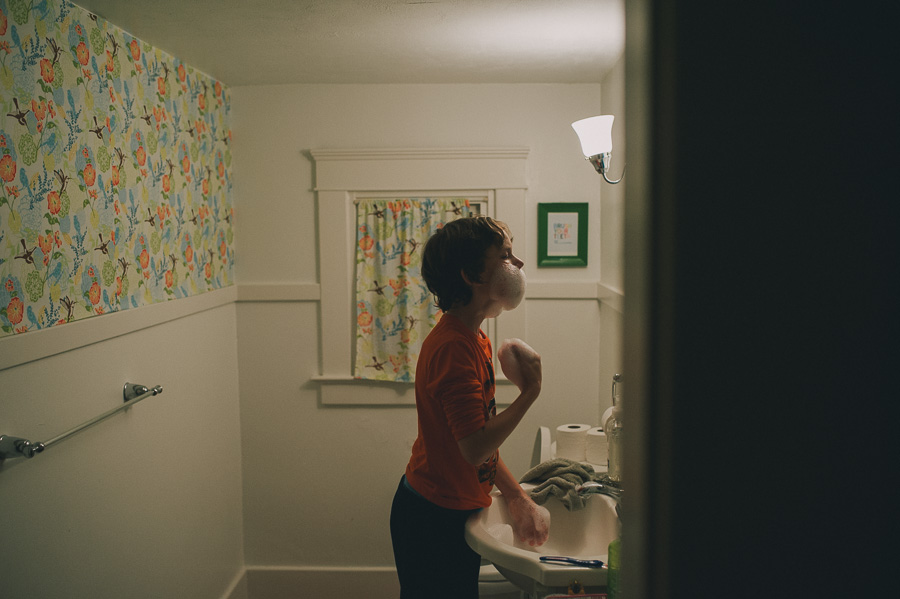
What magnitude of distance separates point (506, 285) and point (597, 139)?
2.85 ft

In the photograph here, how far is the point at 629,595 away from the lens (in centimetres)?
43

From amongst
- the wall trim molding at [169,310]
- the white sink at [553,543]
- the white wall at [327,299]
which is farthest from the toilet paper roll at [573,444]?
the white wall at [327,299]

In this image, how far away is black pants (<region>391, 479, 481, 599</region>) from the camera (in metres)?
1.41

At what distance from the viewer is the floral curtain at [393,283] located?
2.86m

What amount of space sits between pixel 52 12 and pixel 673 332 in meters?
1.87

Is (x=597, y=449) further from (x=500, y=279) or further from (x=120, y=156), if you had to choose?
(x=120, y=156)

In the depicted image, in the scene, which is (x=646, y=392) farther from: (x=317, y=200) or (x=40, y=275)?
(x=317, y=200)

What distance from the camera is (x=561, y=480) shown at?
67.6 inches

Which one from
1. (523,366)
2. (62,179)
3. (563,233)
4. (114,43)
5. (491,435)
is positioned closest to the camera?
(491,435)

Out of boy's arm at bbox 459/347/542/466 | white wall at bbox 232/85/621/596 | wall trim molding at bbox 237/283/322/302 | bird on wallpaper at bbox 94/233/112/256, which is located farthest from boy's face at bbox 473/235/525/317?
wall trim molding at bbox 237/283/322/302

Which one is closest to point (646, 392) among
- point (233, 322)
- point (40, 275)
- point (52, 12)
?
point (40, 275)

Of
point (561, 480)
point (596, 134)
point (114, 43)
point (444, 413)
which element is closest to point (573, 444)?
point (561, 480)

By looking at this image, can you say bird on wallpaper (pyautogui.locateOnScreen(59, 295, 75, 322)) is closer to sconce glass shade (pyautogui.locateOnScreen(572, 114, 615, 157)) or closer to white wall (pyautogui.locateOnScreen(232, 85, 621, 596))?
white wall (pyautogui.locateOnScreen(232, 85, 621, 596))

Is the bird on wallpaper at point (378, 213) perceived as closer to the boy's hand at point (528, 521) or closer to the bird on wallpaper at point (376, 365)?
the bird on wallpaper at point (376, 365)
